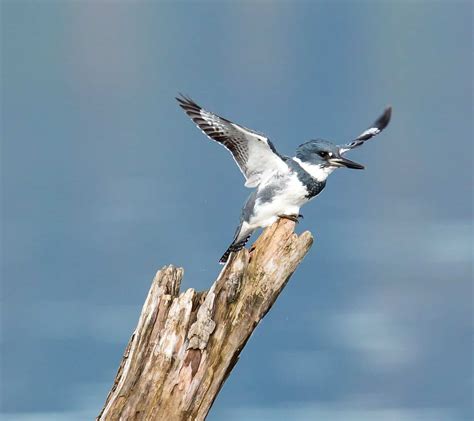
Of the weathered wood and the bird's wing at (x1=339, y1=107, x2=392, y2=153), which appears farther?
the bird's wing at (x1=339, y1=107, x2=392, y2=153)

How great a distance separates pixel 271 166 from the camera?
20.8ft

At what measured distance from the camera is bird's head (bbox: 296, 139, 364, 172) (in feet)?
20.5

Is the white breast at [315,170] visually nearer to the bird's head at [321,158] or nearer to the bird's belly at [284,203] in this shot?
the bird's head at [321,158]

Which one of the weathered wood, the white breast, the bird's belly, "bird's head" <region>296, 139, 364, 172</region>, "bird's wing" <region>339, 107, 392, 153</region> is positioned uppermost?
"bird's wing" <region>339, 107, 392, 153</region>

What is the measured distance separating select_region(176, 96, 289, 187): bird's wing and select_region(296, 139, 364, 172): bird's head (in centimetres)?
16

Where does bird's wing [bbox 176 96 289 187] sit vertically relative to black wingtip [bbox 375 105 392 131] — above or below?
below

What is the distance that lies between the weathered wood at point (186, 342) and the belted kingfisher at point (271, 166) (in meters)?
0.86

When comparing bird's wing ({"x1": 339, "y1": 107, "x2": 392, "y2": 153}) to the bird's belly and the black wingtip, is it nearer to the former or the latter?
the black wingtip

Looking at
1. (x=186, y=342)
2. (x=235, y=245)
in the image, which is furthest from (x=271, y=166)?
(x=186, y=342)

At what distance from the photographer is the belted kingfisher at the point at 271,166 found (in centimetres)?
615

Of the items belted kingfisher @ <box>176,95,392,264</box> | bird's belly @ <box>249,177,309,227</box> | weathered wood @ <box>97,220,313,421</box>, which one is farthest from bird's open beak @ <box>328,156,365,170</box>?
weathered wood @ <box>97,220,313,421</box>

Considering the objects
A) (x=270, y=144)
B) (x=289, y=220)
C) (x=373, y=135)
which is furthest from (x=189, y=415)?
(x=373, y=135)

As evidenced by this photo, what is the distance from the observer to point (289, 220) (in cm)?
596

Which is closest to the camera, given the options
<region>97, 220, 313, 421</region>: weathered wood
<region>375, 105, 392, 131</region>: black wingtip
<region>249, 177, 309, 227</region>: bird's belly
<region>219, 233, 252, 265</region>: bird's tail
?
<region>97, 220, 313, 421</region>: weathered wood
